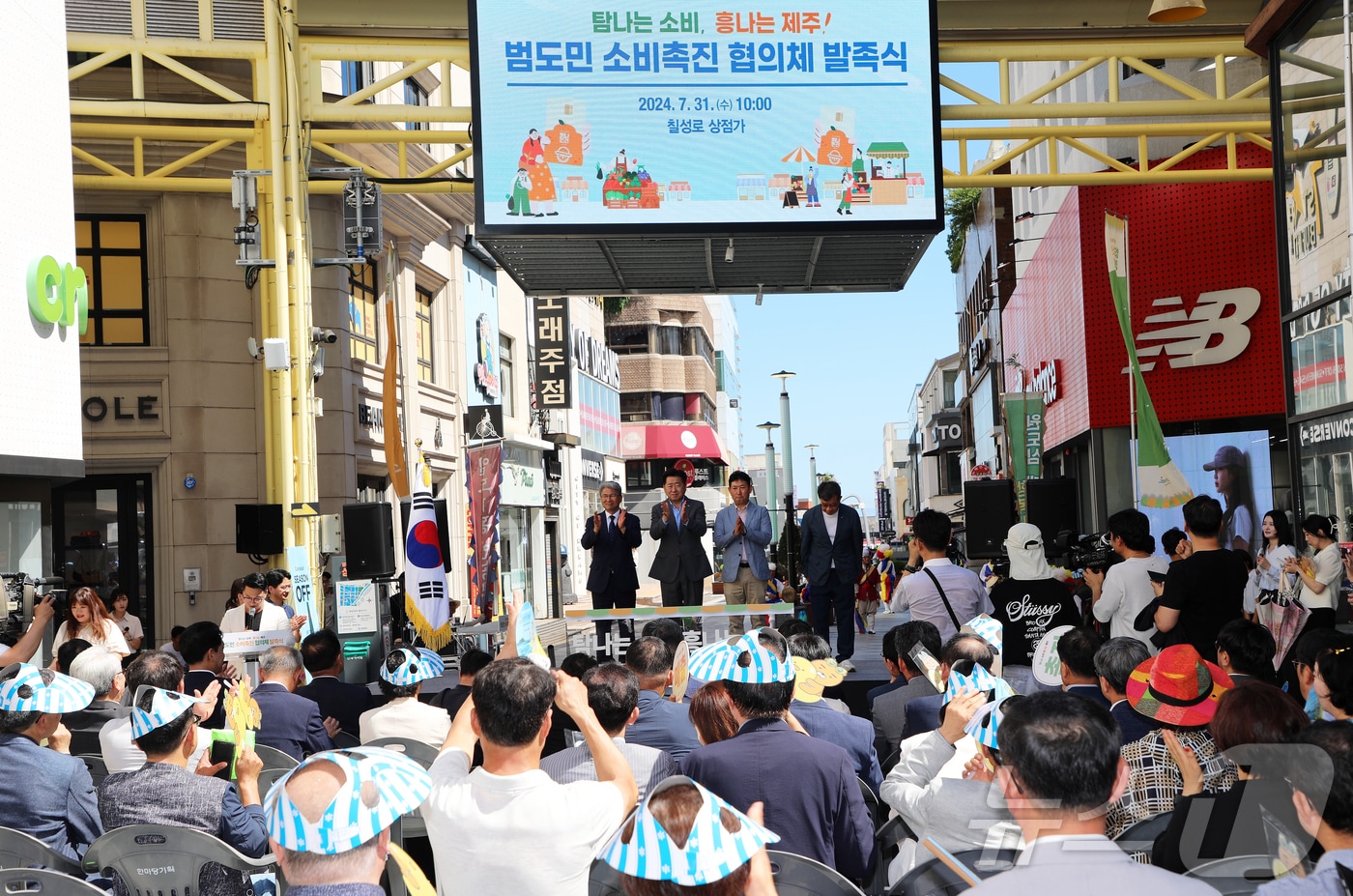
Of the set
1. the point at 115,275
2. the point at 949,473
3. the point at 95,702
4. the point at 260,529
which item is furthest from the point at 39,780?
the point at 949,473

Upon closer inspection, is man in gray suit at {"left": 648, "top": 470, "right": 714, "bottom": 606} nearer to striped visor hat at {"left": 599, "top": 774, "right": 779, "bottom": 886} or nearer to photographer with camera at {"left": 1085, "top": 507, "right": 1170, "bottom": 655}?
photographer with camera at {"left": 1085, "top": 507, "right": 1170, "bottom": 655}

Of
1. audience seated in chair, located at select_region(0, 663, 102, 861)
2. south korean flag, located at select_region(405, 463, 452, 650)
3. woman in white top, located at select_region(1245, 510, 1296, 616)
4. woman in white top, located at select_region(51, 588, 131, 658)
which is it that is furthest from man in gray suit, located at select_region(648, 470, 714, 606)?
audience seated in chair, located at select_region(0, 663, 102, 861)

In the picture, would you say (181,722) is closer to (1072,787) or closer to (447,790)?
(447,790)

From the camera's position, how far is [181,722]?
178 inches

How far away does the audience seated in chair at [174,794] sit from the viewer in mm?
4309

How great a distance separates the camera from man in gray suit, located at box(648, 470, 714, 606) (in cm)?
1257

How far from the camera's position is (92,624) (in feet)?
33.1

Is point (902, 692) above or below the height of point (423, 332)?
below

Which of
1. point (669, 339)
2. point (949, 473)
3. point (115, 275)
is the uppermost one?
point (669, 339)

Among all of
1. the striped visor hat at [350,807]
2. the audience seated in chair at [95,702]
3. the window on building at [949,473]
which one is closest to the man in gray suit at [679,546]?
the audience seated in chair at [95,702]

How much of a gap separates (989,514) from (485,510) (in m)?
5.78

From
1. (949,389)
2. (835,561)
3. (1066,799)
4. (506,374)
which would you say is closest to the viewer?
(1066,799)

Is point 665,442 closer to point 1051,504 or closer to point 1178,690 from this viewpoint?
point 1051,504

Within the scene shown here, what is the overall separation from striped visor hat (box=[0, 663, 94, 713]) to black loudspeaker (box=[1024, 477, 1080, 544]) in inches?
446
